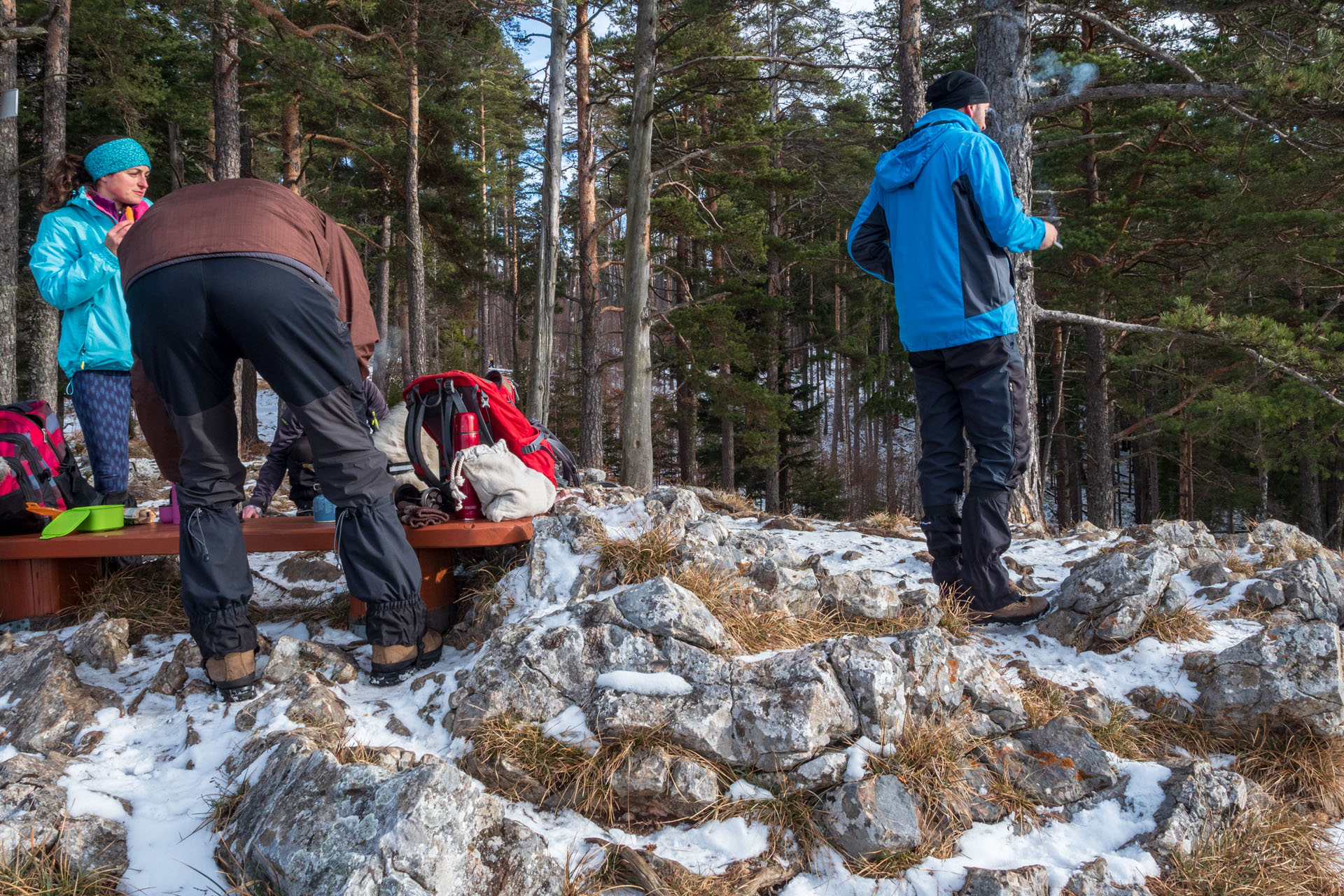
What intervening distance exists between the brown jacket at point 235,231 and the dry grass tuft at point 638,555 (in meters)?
1.21

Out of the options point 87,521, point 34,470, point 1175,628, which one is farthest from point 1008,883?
point 34,470

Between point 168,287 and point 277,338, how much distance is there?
348 millimetres

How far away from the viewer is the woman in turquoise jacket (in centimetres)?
349

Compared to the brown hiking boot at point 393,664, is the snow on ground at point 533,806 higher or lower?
lower

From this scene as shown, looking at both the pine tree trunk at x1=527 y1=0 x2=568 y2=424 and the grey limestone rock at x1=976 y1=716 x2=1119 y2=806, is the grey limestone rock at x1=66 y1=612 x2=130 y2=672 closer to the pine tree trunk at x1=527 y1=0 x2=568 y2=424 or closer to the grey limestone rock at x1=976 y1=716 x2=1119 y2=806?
the grey limestone rock at x1=976 y1=716 x2=1119 y2=806

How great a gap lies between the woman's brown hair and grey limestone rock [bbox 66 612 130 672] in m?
2.17

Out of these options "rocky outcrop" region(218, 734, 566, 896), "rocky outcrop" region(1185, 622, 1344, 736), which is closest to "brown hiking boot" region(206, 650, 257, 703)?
"rocky outcrop" region(218, 734, 566, 896)

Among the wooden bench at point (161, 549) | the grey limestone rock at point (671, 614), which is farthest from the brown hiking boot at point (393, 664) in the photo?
the grey limestone rock at point (671, 614)

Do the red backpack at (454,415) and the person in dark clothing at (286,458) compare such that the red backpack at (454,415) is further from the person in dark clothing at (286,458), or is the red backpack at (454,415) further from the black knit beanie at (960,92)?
the black knit beanie at (960,92)

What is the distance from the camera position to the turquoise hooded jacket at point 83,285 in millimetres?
3480

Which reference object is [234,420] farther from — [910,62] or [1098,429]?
[1098,429]

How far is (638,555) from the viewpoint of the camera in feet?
9.38

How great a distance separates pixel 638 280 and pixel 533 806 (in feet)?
21.7

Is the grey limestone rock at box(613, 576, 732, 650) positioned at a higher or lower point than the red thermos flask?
lower
